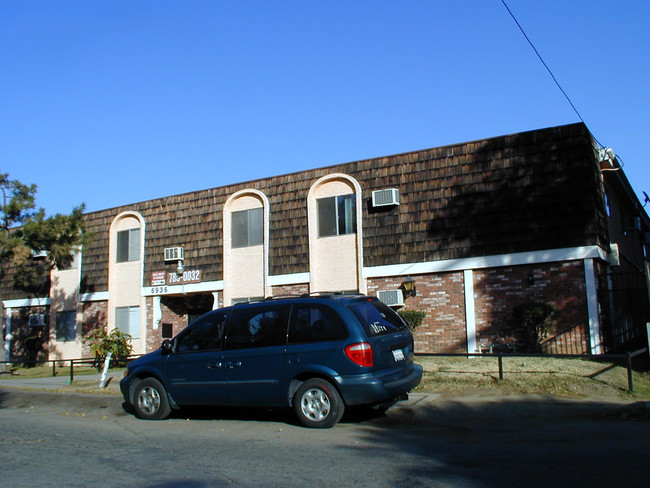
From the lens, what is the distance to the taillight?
8.29 m

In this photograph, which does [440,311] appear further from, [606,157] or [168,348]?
[168,348]

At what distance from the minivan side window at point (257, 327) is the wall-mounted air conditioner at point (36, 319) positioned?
63.4 feet

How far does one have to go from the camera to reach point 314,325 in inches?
347

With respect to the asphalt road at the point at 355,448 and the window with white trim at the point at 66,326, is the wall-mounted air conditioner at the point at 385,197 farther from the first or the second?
the window with white trim at the point at 66,326

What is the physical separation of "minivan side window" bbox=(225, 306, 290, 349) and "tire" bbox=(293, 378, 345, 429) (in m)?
0.78

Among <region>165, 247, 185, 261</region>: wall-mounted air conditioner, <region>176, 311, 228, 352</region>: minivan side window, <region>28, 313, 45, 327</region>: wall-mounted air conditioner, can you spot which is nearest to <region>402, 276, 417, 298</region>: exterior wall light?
<region>165, 247, 185, 261</region>: wall-mounted air conditioner

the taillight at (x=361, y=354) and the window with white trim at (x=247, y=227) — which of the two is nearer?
the taillight at (x=361, y=354)

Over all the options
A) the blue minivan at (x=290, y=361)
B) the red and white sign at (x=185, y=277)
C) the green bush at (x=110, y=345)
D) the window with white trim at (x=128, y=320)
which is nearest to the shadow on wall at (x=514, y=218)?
the blue minivan at (x=290, y=361)

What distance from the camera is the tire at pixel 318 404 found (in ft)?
27.6

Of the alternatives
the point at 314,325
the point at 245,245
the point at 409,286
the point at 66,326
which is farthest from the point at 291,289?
the point at 314,325

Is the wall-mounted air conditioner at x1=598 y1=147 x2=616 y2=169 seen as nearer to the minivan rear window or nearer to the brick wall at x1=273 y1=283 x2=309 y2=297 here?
the brick wall at x1=273 y1=283 x2=309 y2=297

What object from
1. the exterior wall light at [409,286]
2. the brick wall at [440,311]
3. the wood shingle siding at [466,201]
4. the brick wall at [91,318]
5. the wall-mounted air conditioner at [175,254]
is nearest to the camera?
the wood shingle siding at [466,201]

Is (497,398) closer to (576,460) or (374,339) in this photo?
(374,339)

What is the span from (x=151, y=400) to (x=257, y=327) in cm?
233
